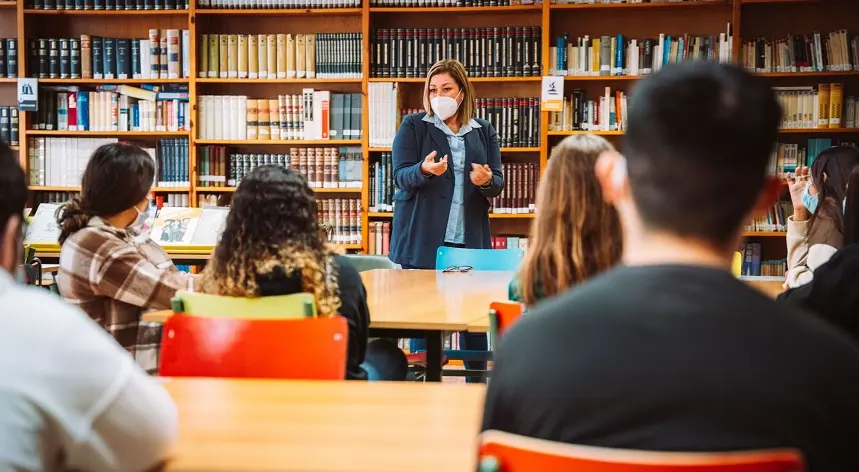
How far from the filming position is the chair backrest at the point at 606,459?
2.63ft

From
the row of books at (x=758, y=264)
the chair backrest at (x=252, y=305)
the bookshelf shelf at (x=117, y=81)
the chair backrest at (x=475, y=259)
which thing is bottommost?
the row of books at (x=758, y=264)

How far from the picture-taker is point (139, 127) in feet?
19.0

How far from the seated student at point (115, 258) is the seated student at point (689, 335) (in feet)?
5.95

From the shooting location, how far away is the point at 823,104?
5262 millimetres

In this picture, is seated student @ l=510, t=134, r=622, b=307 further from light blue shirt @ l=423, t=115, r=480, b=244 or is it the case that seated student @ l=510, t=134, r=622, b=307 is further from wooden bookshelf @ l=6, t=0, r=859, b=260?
wooden bookshelf @ l=6, t=0, r=859, b=260

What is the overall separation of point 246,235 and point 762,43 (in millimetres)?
4172

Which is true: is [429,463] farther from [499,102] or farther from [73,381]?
[499,102]

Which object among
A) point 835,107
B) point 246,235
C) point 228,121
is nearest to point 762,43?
point 835,107

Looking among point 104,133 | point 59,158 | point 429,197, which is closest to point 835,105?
point 429,197

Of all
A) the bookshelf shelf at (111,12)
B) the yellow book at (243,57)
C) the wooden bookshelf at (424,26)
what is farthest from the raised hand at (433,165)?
the bookshelf shelf at (111,12)

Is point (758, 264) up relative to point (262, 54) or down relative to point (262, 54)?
down

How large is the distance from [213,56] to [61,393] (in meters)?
5.01

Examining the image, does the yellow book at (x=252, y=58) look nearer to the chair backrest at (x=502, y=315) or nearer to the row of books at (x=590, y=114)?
the row of books at (x=590, y=114)

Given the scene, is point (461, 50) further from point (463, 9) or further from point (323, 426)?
point (323, 426)
